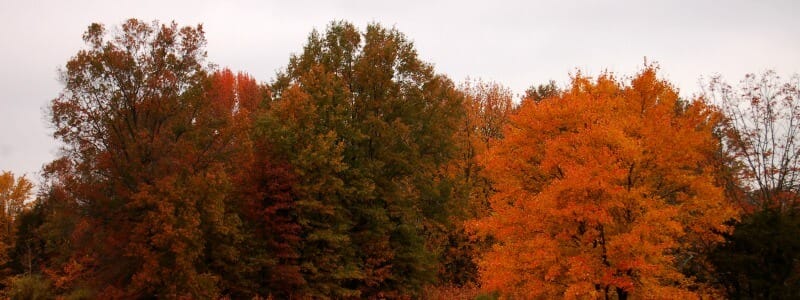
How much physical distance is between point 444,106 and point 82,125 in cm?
1826

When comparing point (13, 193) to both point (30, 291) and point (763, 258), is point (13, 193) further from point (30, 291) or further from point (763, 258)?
point (763, 258)

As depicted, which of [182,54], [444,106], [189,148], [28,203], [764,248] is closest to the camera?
[764,248]

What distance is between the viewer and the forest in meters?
23.7

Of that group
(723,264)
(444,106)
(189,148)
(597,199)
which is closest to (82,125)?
(189,148)

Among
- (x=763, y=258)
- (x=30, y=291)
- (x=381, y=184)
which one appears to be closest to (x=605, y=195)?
(x=763, y=258)

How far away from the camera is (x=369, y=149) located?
35719 mm

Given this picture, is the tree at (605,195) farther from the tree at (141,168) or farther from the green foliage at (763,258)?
the tree at (141,168)

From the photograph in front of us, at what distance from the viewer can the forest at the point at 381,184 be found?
23.7 metres

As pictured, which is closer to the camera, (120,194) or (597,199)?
(597,199)

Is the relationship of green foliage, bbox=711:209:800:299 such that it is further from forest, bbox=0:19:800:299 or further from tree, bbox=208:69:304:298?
tree, bbox=208:69:304:298

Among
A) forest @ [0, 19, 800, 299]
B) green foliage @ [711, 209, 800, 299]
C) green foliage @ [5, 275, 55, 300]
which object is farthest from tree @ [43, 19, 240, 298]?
green foliage @ [711, 209, 800, 299]

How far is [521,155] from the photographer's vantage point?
92.2ft

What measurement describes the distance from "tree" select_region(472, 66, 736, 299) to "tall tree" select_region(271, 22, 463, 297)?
7700 mm

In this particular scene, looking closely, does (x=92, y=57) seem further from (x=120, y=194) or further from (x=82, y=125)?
(x=120, y=194)
